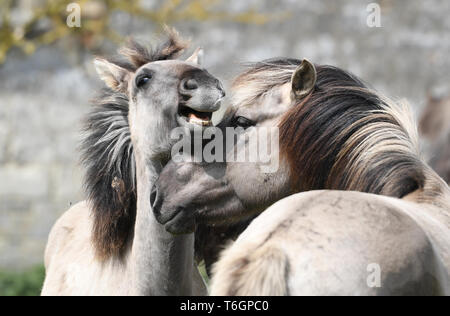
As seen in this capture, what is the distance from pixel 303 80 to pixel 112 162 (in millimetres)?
1062

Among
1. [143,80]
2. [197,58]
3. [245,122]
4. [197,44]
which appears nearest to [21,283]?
[197,58]

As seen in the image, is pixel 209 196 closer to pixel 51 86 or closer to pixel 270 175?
pixel 270 175

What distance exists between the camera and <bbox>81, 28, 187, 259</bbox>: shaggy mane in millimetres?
3594

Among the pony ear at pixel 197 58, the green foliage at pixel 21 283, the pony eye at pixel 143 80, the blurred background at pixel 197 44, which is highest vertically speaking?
the blurred background at pixel 197 44

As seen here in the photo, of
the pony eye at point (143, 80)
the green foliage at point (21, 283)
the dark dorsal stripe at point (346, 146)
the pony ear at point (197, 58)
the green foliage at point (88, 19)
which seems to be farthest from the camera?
the green foliage at point (88, 19)

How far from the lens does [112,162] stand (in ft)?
12.1

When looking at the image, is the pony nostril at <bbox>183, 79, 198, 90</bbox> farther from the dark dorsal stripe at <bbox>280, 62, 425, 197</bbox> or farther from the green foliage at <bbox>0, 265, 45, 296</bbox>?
the green foliage at <bbox>0, 265, 45, 296</bbox>

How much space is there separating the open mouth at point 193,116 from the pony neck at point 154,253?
0.86 ft

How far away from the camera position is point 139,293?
3.38 metres

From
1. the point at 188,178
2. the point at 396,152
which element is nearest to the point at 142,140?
the point at 188,178

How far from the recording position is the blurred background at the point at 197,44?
416 inches

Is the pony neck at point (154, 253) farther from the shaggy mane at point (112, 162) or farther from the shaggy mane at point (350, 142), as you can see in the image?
the shaggy mane at point (350, 142)

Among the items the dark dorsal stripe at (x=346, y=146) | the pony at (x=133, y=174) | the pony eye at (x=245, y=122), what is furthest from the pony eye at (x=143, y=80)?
the dark dorsal stripe at (x=346, y=146)
